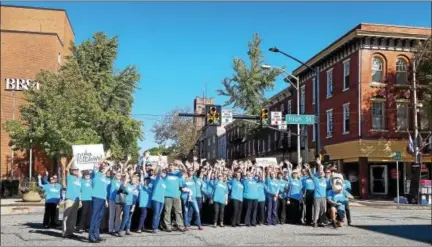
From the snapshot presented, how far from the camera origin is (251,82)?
1857 inches

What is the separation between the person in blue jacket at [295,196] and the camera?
16062 mm

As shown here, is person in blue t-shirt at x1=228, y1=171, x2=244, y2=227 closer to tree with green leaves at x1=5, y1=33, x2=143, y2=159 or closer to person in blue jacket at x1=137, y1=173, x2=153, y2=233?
person in blue jacket at x1=137, y1=173, x2=153, y2=233

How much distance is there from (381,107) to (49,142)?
72.0ft

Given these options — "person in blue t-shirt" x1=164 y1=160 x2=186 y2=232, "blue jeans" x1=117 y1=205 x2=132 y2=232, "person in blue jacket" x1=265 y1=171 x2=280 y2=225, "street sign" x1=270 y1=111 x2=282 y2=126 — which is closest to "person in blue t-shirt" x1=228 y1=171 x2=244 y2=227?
"person in blue jacket" x1=265 y1=171 x2=280 y2=225

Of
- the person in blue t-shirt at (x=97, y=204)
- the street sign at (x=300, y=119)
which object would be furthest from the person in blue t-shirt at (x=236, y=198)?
the street sign at (x=300, y=119)

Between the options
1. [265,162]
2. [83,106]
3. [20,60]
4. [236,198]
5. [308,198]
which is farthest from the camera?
[20,60]

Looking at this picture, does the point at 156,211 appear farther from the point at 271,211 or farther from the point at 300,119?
the point at 300,119

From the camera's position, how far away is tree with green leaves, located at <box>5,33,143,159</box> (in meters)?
34.7

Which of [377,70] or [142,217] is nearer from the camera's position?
[142,217]

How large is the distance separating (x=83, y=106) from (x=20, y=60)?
50.1 ft

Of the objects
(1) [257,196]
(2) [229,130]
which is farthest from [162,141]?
(1) [257,196]

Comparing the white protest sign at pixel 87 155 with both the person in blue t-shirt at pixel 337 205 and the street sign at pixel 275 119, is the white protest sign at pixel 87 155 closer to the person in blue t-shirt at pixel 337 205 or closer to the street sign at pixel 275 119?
the person in blue t-shirt at pixel 337 205

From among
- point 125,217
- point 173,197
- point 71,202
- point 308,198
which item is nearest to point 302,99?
point 308,198

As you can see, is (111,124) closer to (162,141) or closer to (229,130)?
(162,141)
